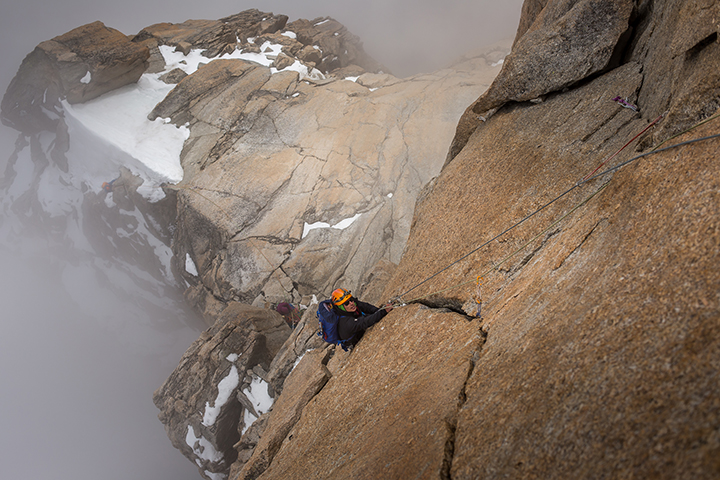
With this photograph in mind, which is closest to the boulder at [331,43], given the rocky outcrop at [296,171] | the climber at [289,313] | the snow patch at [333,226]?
the rocky outcrop at [296,171]

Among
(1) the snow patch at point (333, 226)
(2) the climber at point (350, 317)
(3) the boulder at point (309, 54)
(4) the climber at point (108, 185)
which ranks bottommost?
(1) the snow patch at point (333, 226)

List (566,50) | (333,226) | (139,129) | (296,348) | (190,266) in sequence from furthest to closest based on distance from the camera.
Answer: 1. (139,129)
2. (190,266)
3. (333,226)
4. (296,348)
5. (566,50)

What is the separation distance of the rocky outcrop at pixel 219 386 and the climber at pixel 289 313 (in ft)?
3.36

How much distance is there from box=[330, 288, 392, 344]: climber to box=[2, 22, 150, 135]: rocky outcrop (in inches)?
881

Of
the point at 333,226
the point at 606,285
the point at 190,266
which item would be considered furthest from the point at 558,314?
the point at 190,266

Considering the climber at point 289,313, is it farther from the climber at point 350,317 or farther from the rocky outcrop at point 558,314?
the climber at point 350,317

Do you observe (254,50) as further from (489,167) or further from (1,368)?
(1,368)

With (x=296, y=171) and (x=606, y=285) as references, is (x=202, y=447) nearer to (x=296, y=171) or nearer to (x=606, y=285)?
(x=296, y=171)

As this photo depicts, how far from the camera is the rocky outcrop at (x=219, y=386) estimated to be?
13.1m

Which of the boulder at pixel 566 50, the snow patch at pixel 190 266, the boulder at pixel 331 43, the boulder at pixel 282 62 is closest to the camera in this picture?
the boulder at pixel 566 50

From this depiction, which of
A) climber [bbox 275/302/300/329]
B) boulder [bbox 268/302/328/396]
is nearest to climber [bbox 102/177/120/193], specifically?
climber [bbox 275/302/300/329]

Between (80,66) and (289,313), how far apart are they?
19.5m

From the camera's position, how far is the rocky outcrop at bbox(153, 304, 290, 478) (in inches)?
517

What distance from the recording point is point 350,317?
669 centimetres
